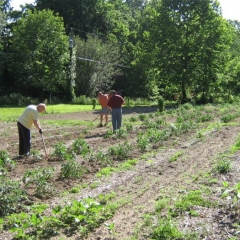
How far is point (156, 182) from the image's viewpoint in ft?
27.1

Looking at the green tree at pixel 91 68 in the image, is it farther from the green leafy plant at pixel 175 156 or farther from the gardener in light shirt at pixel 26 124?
the green leafy plant at pixel 175 156

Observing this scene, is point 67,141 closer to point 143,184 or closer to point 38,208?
point 143,184

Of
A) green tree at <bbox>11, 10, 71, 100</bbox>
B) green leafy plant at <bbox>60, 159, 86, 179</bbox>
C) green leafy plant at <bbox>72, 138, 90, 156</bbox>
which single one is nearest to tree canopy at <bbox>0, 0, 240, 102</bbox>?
green tree at <bbox>11, 10, 71, 100</bbox>

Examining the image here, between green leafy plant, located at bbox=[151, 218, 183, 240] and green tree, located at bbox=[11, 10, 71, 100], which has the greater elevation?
green tree, located at bbox=[11, 10, 71, 100]

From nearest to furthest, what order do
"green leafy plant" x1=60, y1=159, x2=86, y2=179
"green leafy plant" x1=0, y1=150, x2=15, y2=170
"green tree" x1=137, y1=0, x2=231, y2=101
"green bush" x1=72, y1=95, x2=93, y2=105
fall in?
"green leafy plant" x1=60, y1=159, x2=86, y2=179 < "green leafy plant" x1=0, y1=150, x2=15, y2=170 < "green tree" x1=137, y1=0, x2=231, y2=101 < "green bush" x1=72, y1=95, x2=93, y2=105

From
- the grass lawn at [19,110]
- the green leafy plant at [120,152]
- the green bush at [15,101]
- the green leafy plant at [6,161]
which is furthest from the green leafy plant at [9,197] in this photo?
the green bush at [15,101]

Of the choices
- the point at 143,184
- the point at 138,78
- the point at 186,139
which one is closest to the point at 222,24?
the point at 138,78

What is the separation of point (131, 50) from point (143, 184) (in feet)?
144

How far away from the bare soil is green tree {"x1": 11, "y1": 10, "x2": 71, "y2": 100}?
2843cm

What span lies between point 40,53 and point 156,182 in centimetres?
3659

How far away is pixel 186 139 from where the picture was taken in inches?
545

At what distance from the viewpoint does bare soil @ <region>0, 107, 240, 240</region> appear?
225 inches

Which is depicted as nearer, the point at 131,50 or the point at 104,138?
the point at 104,138

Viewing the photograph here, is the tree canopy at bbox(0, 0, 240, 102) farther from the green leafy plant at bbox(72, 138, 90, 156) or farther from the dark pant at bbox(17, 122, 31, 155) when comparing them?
the dark pant at bbox(17, 122, 31, 155)
